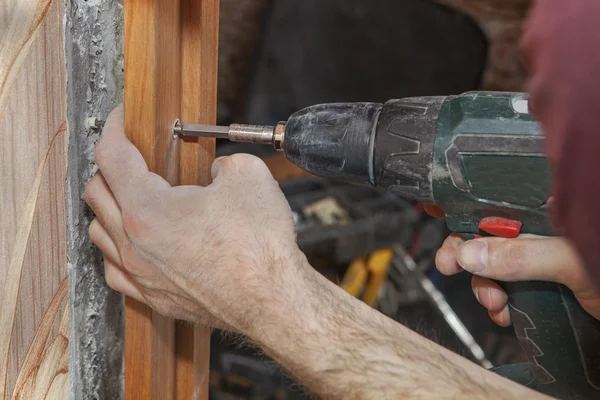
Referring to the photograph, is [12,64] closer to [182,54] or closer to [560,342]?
[182,54]

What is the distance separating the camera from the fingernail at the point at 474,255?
2.60 ft

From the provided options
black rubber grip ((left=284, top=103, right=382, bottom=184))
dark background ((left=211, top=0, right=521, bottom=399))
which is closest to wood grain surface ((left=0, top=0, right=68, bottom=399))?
black rubber grip ((left=284, top=103, right=382, bottom=184))

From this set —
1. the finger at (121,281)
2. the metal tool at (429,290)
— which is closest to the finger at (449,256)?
the finger at (121,281)

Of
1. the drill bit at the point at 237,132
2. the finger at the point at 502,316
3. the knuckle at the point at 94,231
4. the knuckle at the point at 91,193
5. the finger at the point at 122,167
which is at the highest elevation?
the drill bit at the point at 237,132

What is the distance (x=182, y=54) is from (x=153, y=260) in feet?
0.83

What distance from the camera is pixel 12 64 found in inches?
22.5

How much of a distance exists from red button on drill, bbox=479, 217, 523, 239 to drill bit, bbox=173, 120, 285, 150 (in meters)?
0.26

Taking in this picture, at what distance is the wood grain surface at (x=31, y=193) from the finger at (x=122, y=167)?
4cm

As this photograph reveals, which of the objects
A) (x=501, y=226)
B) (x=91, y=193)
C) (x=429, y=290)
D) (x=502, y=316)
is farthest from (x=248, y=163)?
(x=429, y=290)

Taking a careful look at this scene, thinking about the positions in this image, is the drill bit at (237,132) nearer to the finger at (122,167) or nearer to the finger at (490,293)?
the finger at (122,167)

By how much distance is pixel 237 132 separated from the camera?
752mm

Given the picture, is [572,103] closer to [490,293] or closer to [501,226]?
[501,226]

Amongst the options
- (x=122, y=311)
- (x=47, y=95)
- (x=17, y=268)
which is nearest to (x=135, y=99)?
(x=47, y=95)

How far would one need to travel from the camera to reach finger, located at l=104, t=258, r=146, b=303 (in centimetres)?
73
